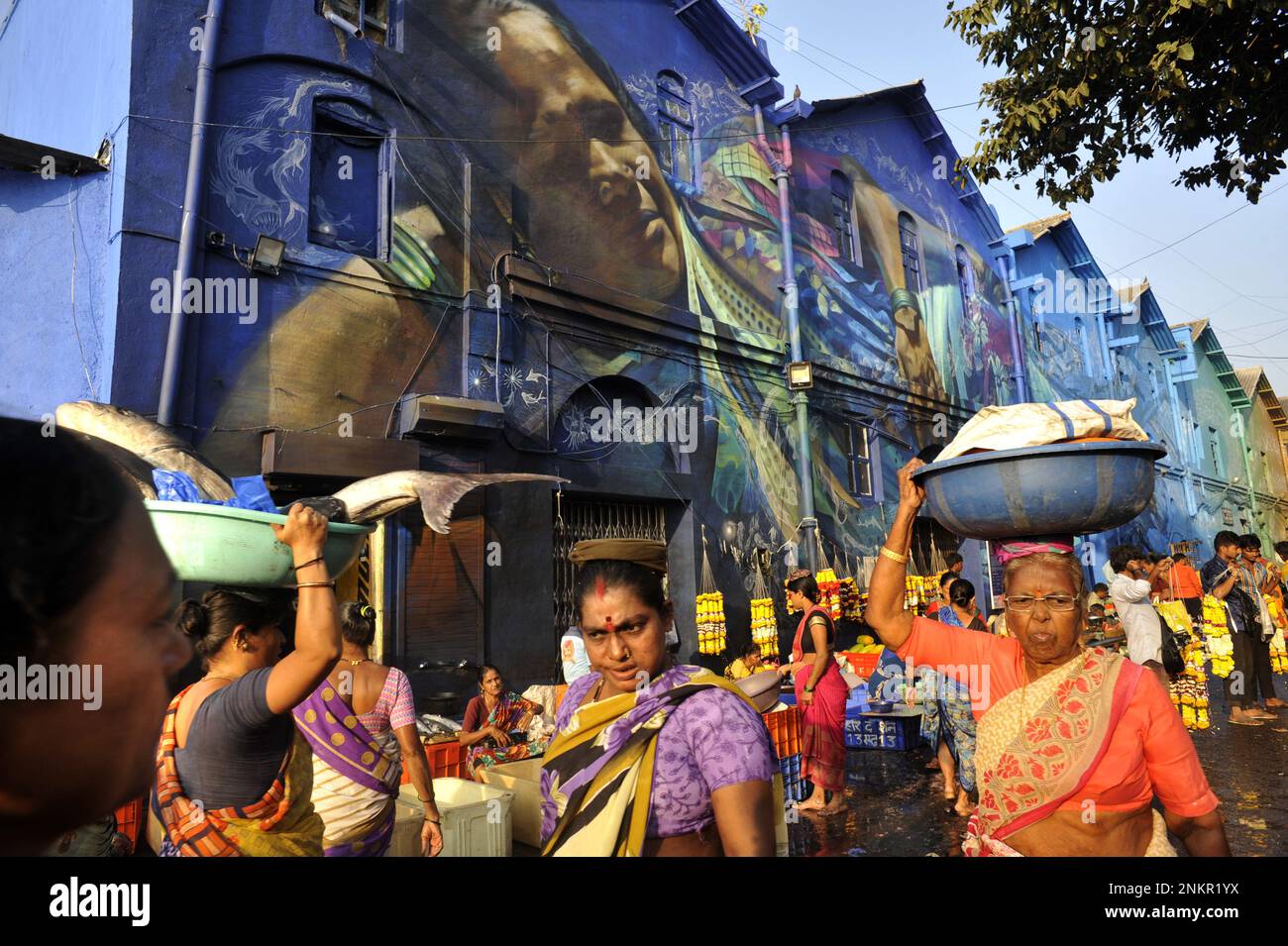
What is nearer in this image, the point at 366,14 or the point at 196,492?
the point at 196,492

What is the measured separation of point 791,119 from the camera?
13828 millimetres

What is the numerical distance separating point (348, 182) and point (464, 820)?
6481 millimetres

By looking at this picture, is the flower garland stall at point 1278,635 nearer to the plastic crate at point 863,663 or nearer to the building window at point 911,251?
the plastic crate at point 863,663

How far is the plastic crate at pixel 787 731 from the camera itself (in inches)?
258

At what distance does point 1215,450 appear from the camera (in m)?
30.4

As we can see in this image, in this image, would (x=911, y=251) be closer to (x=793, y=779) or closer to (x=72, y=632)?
(x=793, y=779)

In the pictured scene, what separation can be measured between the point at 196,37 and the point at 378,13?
2.18 meters

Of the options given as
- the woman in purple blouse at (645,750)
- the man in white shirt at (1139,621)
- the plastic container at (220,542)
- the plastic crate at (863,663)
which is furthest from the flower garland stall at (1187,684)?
the plastic container at (220,542)

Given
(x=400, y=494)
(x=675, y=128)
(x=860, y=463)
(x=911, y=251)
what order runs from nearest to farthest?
(x=400, y=494)
(x=675, y=128)
(x=860, y=463)
(x=911, y=251)

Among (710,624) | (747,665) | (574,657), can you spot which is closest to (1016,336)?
(710,624)

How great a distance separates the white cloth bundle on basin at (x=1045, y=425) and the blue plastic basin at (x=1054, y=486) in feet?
0.17

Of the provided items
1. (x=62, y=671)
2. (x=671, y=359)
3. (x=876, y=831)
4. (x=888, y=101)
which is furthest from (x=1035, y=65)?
(x=888, y=101)
